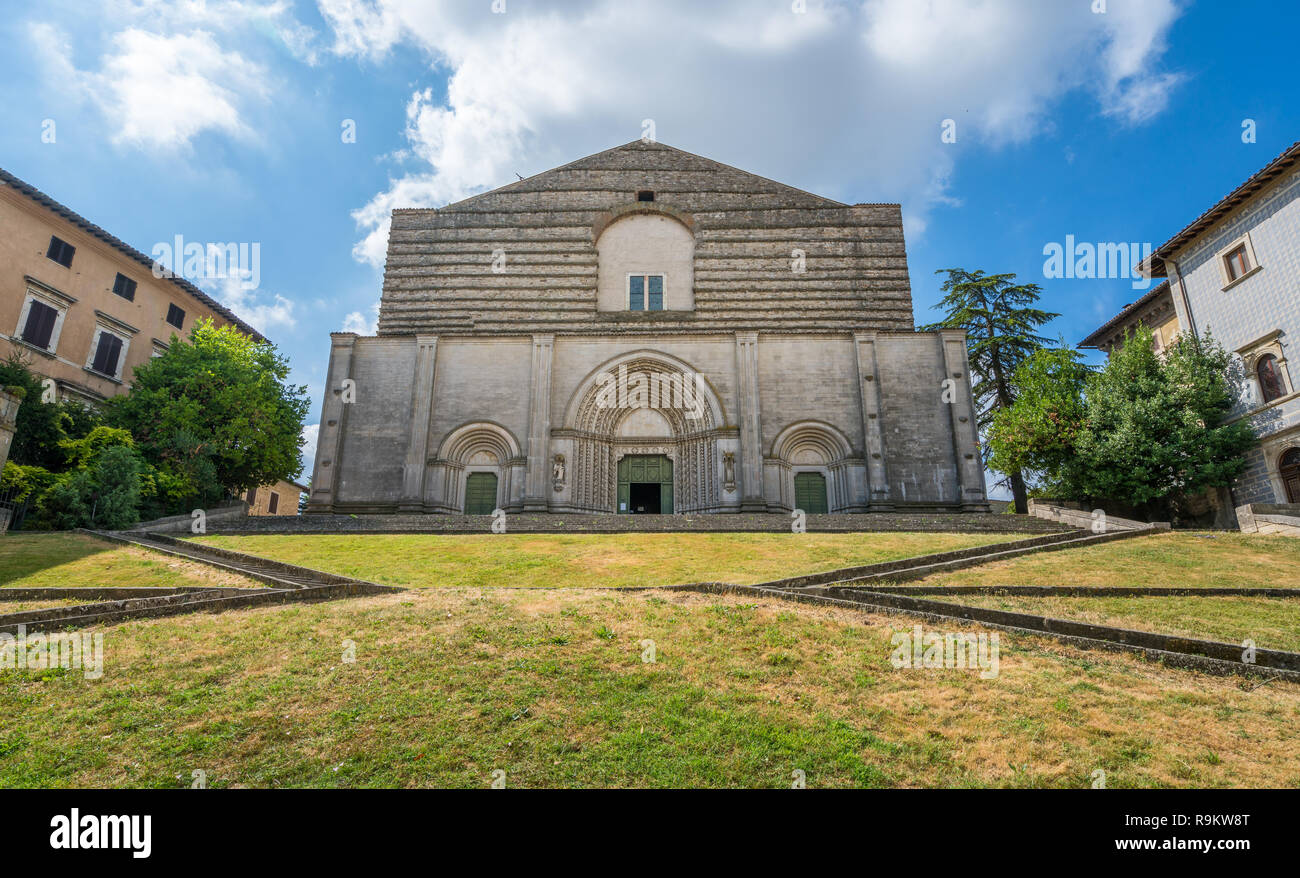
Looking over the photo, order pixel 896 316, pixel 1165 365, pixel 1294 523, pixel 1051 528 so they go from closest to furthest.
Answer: pixel 1294 523
pixel 1051 528
pixel 1165 365
pixel 896 316

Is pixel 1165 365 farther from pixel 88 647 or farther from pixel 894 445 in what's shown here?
pixel 88 647

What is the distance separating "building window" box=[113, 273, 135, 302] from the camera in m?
28.6

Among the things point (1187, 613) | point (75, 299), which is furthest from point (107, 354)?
point (1187, 613)

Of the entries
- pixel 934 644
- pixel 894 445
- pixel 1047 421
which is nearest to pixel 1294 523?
pixel 1047 421

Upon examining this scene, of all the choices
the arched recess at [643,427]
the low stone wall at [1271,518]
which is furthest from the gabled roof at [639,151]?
the low stone wall at [1271,518]

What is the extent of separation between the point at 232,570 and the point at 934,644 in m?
11.5

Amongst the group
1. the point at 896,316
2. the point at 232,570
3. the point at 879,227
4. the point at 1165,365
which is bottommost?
the point at 232,570

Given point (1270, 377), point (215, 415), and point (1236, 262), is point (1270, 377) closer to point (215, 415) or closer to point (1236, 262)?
point (1236, 262)

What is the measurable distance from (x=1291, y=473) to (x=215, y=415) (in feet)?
105

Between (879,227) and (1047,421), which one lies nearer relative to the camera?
(1047,421)

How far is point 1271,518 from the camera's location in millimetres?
16312

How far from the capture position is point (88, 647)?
775 cm
